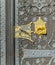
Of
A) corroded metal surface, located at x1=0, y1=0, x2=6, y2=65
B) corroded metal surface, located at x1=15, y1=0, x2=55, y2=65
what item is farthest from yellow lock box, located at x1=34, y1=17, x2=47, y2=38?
corroded metal surface, located at x1=0, y1=0, x2=6, y2=65

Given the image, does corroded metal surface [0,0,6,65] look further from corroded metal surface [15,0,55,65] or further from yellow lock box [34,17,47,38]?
yellow lock box [34,17,47,38]

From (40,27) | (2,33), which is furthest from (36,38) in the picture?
(2,33)

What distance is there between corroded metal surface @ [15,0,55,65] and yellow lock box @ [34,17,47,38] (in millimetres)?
24

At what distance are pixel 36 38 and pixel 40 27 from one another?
9cm

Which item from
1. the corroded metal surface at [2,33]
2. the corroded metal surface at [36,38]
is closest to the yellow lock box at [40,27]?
the corroded metal surface at [36,38]

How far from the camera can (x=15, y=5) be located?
82.5 inches

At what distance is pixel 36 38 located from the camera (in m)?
2.11

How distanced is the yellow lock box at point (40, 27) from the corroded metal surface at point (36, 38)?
0.08 ft

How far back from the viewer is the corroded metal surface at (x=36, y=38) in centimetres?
209

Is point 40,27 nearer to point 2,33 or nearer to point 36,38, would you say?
point 36,38

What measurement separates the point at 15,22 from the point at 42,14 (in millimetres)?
212

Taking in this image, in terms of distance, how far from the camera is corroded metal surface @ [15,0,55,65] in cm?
209

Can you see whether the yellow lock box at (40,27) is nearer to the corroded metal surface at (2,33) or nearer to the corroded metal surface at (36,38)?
the corroded metal surface at (36,38)

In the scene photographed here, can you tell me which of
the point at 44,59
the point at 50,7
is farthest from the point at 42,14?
the point at 44,59
